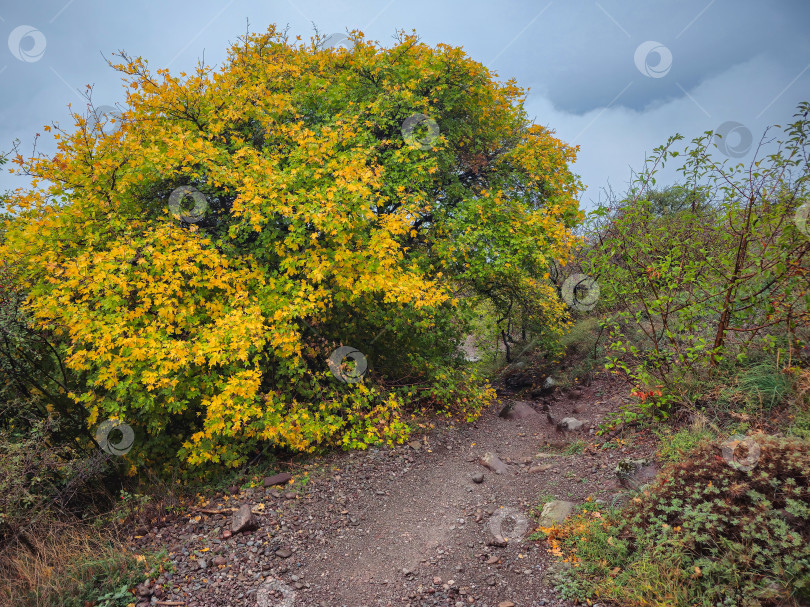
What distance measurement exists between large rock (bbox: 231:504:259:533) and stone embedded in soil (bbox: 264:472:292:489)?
2.46 feet

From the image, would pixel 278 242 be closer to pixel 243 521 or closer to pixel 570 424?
pixel 243 521

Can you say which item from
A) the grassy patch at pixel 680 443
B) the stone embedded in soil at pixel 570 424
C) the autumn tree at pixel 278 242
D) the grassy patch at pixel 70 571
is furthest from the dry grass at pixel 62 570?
the stone embedded in soil at pixel 570 424

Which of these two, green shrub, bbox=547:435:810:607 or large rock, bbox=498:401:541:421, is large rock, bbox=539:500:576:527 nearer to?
green shrub, bbox=547:435:810:607

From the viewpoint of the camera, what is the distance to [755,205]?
16.6 ft

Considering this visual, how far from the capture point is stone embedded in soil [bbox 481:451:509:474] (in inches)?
244

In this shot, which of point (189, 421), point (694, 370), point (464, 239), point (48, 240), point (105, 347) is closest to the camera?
point (105, 347)

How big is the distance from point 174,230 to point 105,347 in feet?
5.48

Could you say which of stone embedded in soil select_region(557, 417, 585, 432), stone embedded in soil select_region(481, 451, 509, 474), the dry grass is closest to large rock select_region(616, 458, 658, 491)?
stone embedded in soil select_region(481, 451, 509, 474)

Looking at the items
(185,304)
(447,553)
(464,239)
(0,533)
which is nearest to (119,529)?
(0,533)

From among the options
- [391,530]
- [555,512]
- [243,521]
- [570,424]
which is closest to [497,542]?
[555,512]

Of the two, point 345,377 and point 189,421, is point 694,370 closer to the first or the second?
point 345,377

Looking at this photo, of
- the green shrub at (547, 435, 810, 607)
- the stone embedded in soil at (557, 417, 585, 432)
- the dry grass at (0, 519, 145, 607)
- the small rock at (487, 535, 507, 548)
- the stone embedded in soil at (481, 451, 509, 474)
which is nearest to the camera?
the green shrub at (547, 435, 810, 607)

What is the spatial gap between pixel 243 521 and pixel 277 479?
3.35ft

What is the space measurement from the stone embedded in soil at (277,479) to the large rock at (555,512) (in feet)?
11.0
